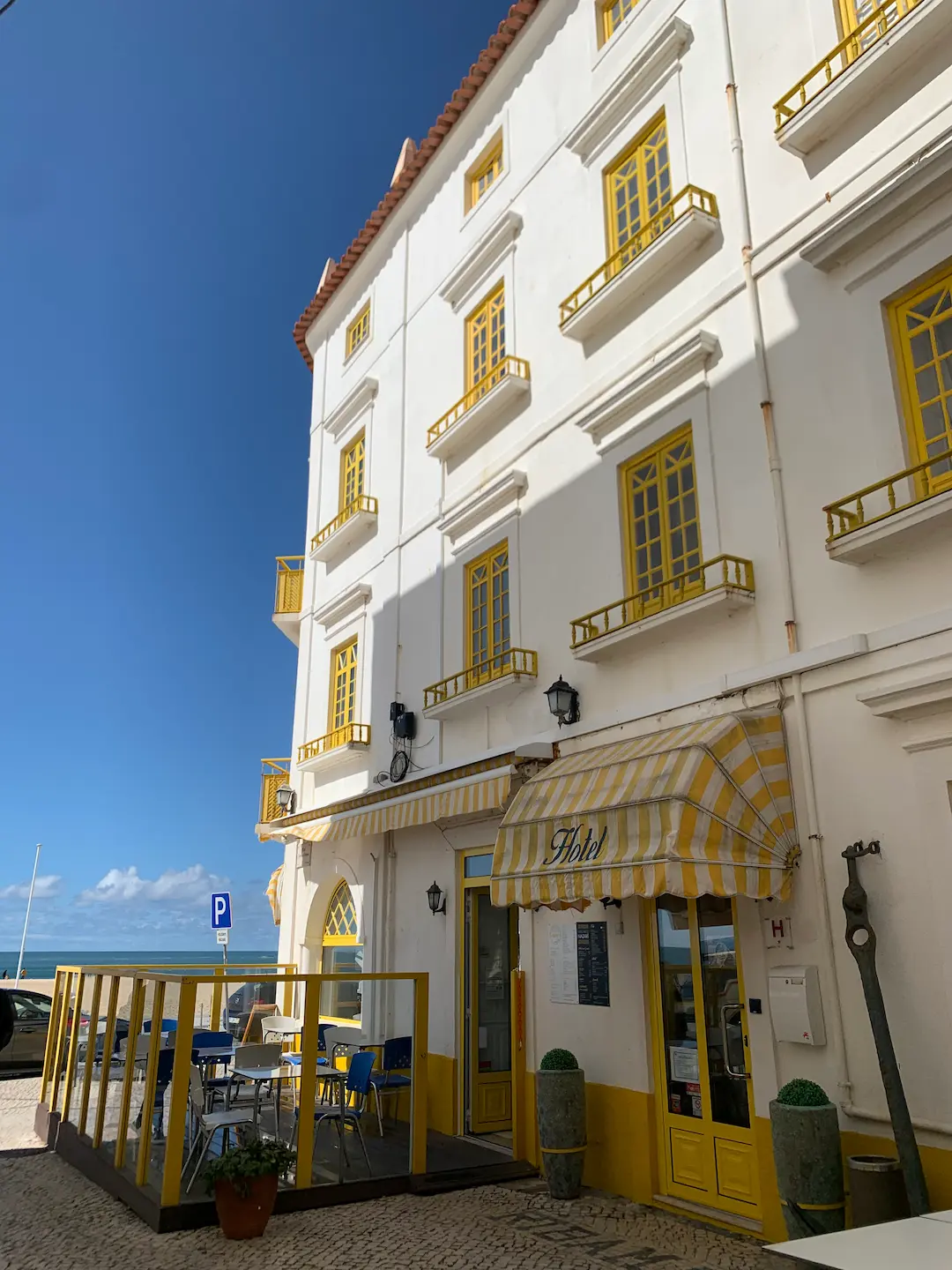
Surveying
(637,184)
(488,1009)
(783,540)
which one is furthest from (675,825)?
(637,184)

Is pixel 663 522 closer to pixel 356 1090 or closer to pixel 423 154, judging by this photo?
pixel 356 1090

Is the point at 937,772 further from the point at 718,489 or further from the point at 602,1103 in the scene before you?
the point at 602,1103

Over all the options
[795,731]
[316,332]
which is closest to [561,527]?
[795,731]

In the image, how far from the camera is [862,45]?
8.41 meters

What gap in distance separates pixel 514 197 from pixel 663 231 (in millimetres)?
4579

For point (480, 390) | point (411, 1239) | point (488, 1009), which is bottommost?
point (411, 1239)

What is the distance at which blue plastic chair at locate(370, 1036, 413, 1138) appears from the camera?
10804mm

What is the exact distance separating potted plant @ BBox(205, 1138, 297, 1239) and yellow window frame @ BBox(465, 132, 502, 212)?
12.9 m

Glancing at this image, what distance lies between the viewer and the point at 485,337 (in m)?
14.2

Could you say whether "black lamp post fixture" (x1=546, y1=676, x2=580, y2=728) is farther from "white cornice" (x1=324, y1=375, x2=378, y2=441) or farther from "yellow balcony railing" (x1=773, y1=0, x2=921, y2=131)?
"white cornice" (x1=324, y1=375, x2=378, y2=441)

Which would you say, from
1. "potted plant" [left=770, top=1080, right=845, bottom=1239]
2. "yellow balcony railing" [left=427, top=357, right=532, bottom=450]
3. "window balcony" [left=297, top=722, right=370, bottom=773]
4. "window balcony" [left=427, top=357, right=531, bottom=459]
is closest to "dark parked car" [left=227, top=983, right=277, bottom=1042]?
"window balcony" [left=297, top=722, right=370, bottom=773]

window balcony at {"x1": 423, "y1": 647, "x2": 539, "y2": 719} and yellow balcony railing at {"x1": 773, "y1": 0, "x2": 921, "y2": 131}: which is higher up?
yellow balcony railing at {"x1": 773, "y1": 0, "x2": 921, "y2": 131}

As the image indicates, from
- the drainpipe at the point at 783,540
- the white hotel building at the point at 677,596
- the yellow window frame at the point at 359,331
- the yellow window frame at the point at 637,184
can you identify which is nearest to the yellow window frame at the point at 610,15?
the white hotel building at the point at 677,596

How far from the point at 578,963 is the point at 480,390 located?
7.61m
